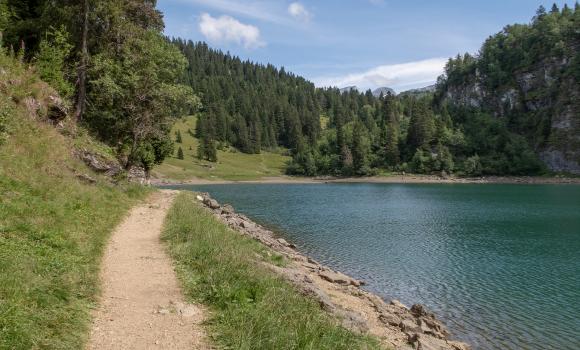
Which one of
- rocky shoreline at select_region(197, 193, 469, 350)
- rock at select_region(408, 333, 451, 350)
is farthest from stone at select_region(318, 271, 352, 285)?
rock at select_region(408, 333, 451, 350)

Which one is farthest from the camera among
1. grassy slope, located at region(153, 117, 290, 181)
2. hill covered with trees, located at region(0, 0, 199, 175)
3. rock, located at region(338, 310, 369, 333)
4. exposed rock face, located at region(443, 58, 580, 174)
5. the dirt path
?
exposed rock face, located at region(443, 58, 580, 174)

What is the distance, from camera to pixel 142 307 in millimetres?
11617

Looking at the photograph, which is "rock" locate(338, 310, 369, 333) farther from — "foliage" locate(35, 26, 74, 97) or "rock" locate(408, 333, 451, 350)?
"foliage" locate(35, 26, 74, 97)

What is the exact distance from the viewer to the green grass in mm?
9820

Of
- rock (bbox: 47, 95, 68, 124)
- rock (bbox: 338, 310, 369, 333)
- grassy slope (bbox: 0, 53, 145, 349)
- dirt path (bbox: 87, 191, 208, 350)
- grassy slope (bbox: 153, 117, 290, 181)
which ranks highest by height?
rock (bbox: 47, 95, 68, 124)

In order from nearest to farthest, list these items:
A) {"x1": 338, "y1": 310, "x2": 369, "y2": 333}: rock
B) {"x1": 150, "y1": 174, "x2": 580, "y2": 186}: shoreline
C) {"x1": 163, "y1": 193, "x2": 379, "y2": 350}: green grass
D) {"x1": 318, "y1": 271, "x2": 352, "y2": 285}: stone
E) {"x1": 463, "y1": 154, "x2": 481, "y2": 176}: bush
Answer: {"x1": 163, "y1": 193, "x2": 379, "y2": 350}: green grass
{"x1": 338, "y1": 310, "x2": 369, "y2": 333}: rock
{"x1": 318, "y1": 271, "x2": 352, "y2": 285}: stone
{"x1": 150, "y1": 174, "x2": 580, "y2": 186}: shoreline
{"x1": 463, "y1": 154, "x2": 481, "y2": 176}: bush

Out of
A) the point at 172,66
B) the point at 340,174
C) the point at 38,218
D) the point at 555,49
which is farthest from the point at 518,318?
the point at 555,49

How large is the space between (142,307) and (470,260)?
103 ft

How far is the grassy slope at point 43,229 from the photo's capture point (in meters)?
8.77

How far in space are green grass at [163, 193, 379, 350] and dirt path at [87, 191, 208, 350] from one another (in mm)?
538

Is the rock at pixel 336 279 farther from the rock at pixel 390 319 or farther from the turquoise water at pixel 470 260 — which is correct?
the rock at pixel 390 319

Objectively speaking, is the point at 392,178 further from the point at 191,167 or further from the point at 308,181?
the point at 191,167

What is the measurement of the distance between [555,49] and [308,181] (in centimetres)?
12830

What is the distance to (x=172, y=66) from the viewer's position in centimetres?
4459
